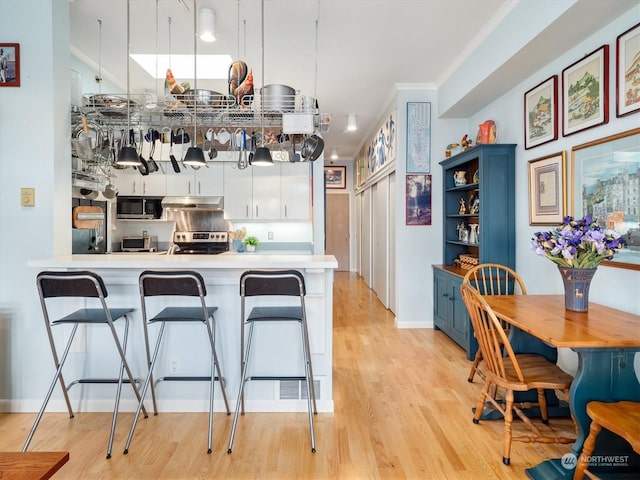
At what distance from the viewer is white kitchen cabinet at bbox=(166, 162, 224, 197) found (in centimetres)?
500

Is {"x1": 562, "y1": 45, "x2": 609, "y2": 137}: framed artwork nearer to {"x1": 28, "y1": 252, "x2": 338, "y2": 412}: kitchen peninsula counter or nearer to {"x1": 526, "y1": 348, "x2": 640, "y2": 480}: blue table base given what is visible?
{"x1": 526, "y1": 348, "x2": 640, "y2": 480}: blue table base

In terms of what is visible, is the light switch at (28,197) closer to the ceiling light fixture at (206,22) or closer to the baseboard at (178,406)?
the baseboard at (178,406)

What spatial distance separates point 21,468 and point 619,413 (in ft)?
7.14

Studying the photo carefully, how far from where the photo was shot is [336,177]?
9.20 meters

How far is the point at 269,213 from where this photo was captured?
5.14 metres

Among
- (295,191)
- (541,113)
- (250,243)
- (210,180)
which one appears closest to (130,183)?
(210,180)

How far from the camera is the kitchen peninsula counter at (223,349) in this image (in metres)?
2.48

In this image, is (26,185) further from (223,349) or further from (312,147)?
(312,147)

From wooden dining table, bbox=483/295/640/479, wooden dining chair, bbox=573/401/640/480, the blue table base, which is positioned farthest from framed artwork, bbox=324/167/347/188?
wooden dining chair, bbox=573/401/640/480

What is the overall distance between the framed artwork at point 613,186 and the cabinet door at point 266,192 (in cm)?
352

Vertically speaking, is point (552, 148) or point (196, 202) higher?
point (552, 148)

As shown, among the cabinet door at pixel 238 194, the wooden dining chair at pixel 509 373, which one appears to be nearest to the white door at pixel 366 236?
the cabinet door at pixel 238 194

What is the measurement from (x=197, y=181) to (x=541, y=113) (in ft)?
13.3

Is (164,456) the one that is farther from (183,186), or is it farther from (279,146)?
(183,186)
